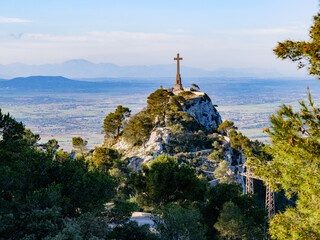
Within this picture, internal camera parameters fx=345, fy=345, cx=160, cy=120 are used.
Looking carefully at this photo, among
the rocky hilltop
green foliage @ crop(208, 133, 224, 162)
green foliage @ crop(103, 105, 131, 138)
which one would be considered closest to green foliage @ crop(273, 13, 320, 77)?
the rocky hilltop

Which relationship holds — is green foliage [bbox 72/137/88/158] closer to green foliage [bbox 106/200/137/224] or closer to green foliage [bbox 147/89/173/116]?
green foliage [bbox 147/89/173/116]

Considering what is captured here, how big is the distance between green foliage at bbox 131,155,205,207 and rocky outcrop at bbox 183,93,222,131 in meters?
31.8

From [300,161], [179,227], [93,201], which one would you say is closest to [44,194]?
[93,201]

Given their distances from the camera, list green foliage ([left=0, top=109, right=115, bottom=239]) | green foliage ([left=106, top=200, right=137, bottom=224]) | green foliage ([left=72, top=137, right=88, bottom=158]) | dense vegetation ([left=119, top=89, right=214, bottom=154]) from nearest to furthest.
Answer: green foliage ([left=0, top=109, right=115, bottom=239])
green foliage ([left=106, top=200, right=137, bottom=224])
green foliage ([left=72, top=137, right=88, bottom=158])
dense vegetation ([left=119, top=89, right=214, bottom=154])

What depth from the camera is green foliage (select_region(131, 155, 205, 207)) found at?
17781 millimetres

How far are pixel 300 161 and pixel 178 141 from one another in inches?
1232

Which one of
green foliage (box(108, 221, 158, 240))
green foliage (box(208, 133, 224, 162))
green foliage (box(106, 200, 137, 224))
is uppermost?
green foliage (box(106, 200, 137, 224))

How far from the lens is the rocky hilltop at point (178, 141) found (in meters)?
35.2

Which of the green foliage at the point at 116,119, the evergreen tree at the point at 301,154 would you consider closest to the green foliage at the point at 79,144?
the green foliage at the point at 116,119

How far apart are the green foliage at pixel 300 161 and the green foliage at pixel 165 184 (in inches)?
350

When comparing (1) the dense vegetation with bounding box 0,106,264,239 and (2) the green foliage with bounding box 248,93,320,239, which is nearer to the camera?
(2) the green foliage with bounding box 248,93,320,239

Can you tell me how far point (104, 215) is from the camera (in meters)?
14.5

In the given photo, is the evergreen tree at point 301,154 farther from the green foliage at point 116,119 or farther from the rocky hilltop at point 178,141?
the green foliage at point 116,119

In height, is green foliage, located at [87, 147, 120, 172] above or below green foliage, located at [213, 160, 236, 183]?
above
